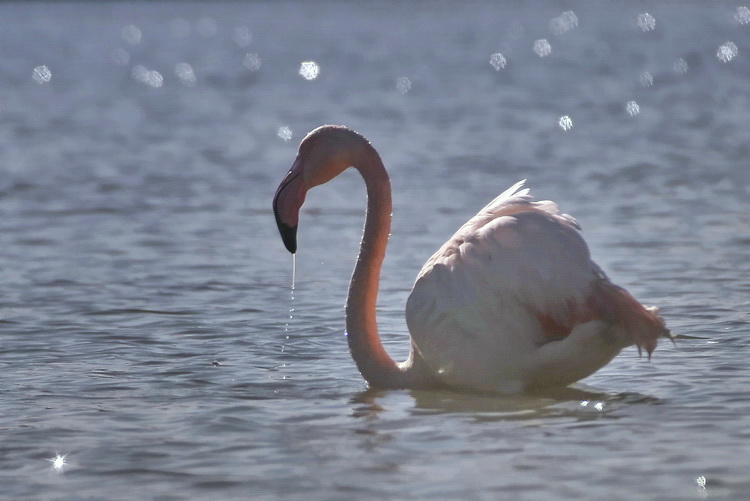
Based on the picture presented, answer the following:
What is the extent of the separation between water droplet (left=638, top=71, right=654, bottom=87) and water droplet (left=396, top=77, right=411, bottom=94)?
14.1 feet

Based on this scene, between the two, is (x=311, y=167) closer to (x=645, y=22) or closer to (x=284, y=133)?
(x=284, y=133)

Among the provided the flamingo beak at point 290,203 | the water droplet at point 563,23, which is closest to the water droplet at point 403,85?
the flamingo beak at point 290,203

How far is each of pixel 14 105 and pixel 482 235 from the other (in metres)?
19.7

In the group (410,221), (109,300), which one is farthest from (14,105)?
(109,300)

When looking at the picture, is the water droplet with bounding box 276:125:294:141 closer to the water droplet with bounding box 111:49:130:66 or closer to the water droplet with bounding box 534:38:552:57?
the water droplet with bounding box 534:38:552:57

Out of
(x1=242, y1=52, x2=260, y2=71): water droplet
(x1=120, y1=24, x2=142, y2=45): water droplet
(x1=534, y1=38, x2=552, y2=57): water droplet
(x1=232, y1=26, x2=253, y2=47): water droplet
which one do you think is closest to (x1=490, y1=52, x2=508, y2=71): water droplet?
(x1=534, y1=38, x2=552, y2=57): water droplet

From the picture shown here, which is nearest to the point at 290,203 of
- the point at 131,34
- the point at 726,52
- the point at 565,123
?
the point at 565,123

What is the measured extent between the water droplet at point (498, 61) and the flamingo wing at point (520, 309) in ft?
78.9

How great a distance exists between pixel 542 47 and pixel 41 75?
14.1m

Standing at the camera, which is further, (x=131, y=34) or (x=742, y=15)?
(x=131, y=34)

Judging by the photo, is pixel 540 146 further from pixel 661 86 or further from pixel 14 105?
pixel 14 105

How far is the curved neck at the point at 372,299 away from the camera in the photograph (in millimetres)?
7141

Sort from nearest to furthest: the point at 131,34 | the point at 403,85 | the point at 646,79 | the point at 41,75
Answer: the point at 646,79 → the point at 403,85 → the point at 41,75 → the point at 131,34

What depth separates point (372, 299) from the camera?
7.35 meters
